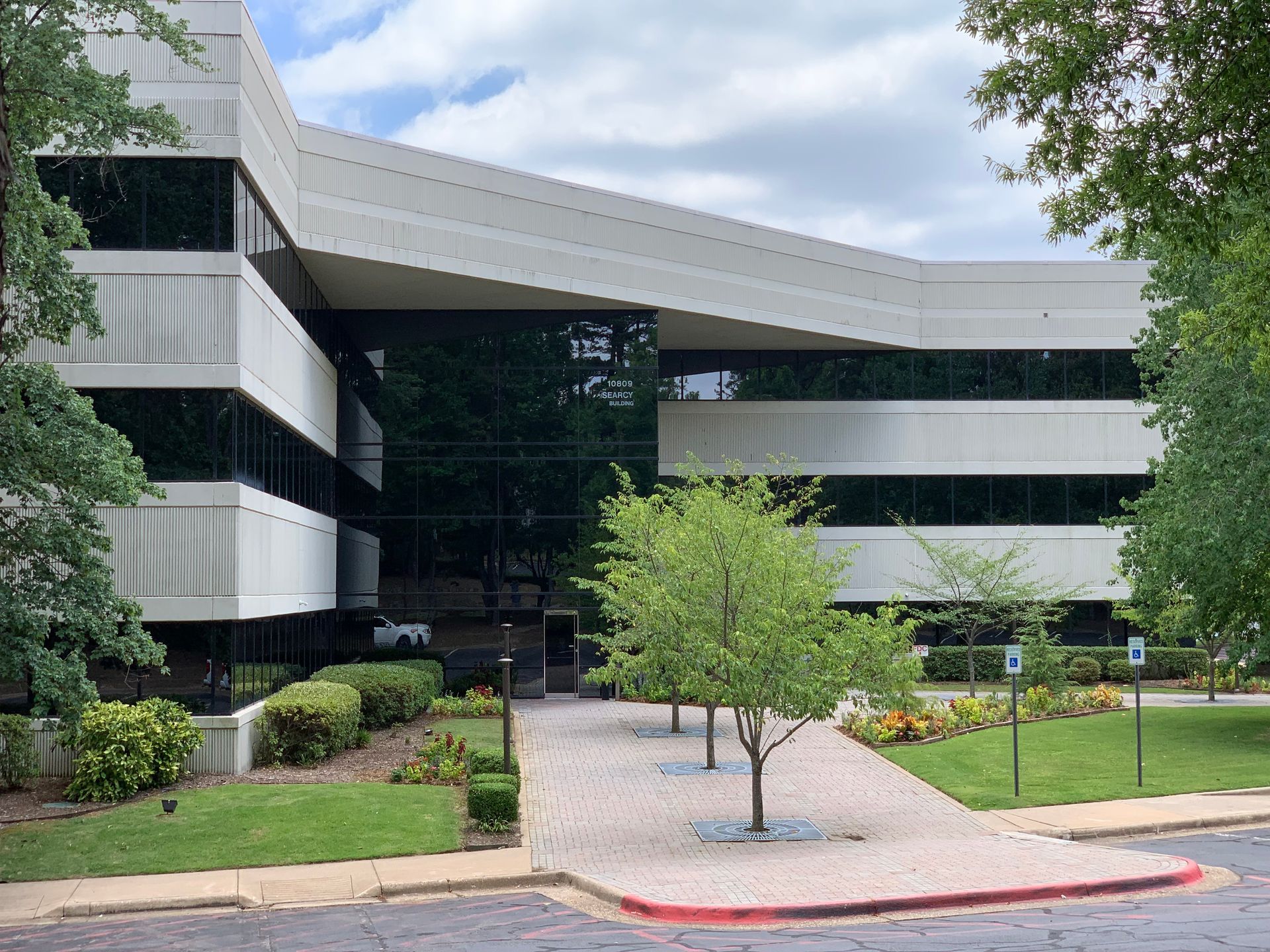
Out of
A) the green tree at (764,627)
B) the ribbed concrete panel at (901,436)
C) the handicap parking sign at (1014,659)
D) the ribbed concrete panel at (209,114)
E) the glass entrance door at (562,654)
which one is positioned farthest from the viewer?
→ the ribbed concrete panel at (901,436)

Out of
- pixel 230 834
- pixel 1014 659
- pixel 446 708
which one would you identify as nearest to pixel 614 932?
pixel 230 834

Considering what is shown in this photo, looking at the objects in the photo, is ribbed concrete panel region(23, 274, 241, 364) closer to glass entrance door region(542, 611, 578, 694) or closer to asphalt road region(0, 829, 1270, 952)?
asphalt road region(0, 829, 1270, 952)

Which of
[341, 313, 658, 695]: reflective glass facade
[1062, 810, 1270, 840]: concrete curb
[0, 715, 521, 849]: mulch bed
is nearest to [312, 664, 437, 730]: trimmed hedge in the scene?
[0, 715, 521, 849]: mulch bed

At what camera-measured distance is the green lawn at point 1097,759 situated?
1933cm

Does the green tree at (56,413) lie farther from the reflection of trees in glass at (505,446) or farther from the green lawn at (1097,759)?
the reflection of trees in glass at (505,446)

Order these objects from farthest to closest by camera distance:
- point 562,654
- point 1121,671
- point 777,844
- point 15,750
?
1. point 1121,671
2. point 562,654
3. point 15,750
4. point 777,844

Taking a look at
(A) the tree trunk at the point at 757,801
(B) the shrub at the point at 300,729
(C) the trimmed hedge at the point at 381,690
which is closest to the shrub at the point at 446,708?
(C) the trimmed hedge at the point at 381,690

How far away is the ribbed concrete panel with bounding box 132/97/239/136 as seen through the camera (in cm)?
2097

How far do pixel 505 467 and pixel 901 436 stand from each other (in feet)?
42.9

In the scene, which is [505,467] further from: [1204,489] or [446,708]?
[1204,489]

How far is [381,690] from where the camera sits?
2609 cm

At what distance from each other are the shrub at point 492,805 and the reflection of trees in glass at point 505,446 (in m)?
16.4

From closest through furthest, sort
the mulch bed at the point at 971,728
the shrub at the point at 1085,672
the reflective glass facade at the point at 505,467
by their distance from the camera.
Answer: the mulch bed at the point at 971,728
the reflective glass facade at the point at 505,467
the shrub at the point at 1085,672

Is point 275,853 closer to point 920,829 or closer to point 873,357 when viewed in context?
point 920,829
